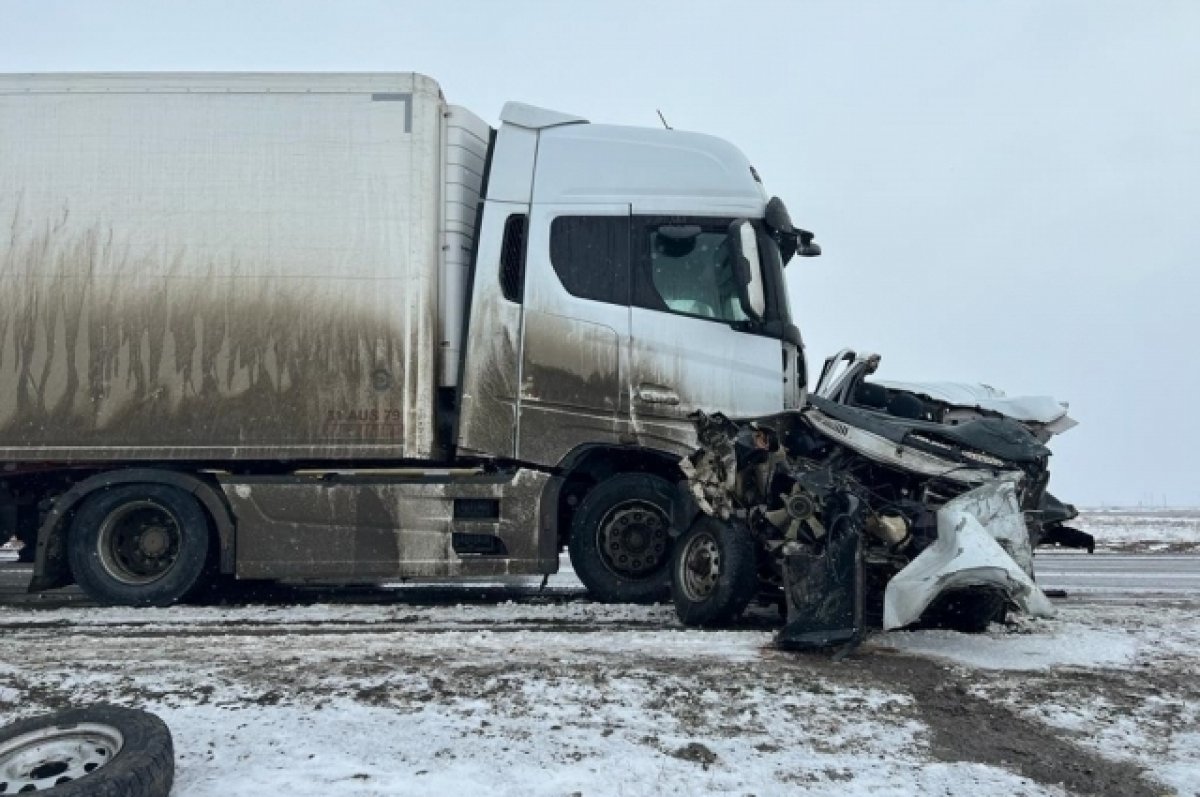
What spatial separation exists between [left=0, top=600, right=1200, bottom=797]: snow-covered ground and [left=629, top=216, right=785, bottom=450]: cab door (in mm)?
1719

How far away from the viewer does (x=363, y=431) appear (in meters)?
6.31

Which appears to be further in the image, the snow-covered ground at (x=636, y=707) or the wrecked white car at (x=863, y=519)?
the wrecked white car at (x=863, y=519)

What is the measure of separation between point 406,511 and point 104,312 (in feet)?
8.43

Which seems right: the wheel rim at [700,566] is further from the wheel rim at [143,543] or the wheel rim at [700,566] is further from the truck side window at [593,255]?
the wheel rim at [143,543]

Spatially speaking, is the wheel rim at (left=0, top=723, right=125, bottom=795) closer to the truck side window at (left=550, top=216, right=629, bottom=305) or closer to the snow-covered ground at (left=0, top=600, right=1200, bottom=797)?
the snow-covered ground at (left=0, top=600, right=1200, bottom=797)

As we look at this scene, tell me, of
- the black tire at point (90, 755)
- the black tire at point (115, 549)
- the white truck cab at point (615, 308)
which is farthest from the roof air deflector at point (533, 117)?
the black tire at point (90, 755)

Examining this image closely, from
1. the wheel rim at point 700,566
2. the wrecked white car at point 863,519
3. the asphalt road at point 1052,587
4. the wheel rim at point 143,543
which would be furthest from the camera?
the asphalt road at point 1052,587

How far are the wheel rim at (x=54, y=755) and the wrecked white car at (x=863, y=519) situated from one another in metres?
3.12

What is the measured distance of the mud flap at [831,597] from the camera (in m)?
4.47

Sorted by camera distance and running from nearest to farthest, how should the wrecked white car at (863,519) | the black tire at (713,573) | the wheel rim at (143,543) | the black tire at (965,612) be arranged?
the wrecked white car at (863,519) < the black tire at (965,612) < the black tire at (713,573) < the wheel rim at (143,543)

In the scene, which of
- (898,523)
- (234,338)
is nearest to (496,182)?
(234,338)

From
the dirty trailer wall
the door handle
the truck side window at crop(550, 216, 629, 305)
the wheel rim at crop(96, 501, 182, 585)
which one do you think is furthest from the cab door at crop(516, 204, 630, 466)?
the wheel rim at crop(96, 501, 182, 585)

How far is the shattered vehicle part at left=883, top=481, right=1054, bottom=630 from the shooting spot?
4.21m

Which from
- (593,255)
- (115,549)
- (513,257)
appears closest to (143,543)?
(115,549)
